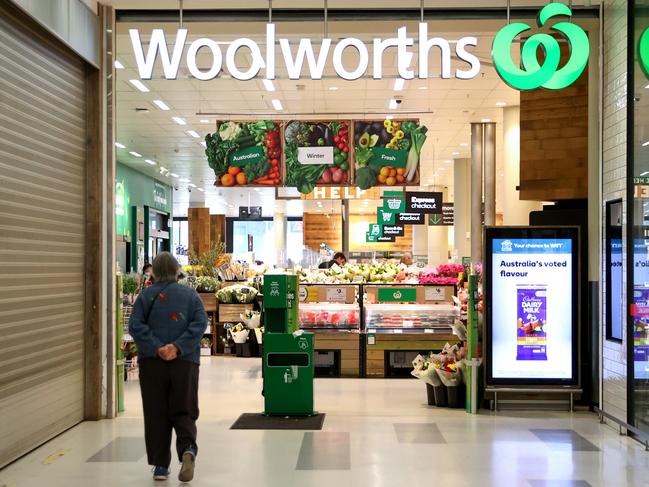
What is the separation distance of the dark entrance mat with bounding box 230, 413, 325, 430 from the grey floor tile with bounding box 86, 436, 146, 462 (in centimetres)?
94

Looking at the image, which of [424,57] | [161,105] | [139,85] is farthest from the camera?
[161,105]

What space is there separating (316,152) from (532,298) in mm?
4110

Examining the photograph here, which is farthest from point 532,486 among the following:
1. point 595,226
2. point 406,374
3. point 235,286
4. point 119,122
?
point 119,122

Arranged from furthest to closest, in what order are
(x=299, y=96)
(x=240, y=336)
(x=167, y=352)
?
(x=299, y=96) < (x=240, y=336) < (x=167, y=352)

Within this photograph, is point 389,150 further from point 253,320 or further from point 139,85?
point 139,85

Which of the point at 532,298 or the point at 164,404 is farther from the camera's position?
the point at 532,298

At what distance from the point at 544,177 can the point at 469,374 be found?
7.33 feet

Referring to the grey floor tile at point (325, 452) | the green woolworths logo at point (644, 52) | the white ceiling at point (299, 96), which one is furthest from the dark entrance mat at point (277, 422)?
the green woolworths logo at point (644, 52)

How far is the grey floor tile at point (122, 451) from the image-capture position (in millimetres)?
5984

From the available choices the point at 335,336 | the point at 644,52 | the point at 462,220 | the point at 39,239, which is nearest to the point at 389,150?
the point at 335,336

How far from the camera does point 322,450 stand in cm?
626

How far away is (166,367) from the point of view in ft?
17.5

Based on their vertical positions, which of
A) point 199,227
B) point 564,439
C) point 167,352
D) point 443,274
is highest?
point 199,227

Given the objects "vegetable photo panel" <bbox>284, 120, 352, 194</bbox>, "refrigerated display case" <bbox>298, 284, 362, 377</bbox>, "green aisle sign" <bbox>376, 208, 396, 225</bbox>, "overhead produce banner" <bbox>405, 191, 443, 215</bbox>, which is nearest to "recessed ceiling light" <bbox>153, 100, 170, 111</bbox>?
"vegetable photo panel" <bbox>284, 120, 352, 194</bbox>
